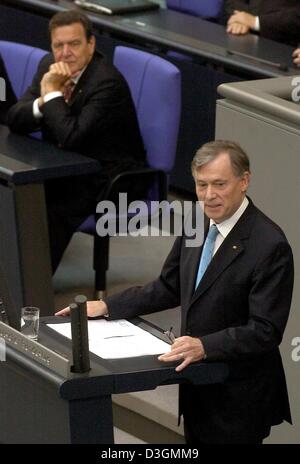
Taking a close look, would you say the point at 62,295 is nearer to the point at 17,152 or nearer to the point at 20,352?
the point at 17,152

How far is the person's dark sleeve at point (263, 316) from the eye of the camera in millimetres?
3512

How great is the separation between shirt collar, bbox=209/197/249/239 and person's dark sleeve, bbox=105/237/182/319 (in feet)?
0.62

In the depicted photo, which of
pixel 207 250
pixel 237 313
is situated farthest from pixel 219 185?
pixel 237 313

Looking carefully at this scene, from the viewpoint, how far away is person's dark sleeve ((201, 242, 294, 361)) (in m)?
3.51

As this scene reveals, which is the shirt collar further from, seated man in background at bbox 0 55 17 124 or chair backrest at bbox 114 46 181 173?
seated man in background at bbox 0 55 17 124

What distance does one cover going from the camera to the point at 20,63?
636cm

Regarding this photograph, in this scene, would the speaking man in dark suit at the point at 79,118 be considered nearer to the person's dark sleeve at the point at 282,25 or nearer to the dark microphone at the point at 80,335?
the person's dark sleeve at the point at 282,25

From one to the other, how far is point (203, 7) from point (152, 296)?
4.44m

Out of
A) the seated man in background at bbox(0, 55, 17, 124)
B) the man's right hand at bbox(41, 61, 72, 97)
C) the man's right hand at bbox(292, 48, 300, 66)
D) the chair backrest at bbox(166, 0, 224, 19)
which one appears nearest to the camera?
the man's right hand at bbox(41, 61, 72, 97)

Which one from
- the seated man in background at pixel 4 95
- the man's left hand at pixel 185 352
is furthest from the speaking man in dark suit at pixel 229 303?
the seated man in background at pixel 4 95

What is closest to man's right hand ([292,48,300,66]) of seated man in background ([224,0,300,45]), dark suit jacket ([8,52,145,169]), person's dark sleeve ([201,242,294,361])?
seated man in background ([224,0,300,45])
